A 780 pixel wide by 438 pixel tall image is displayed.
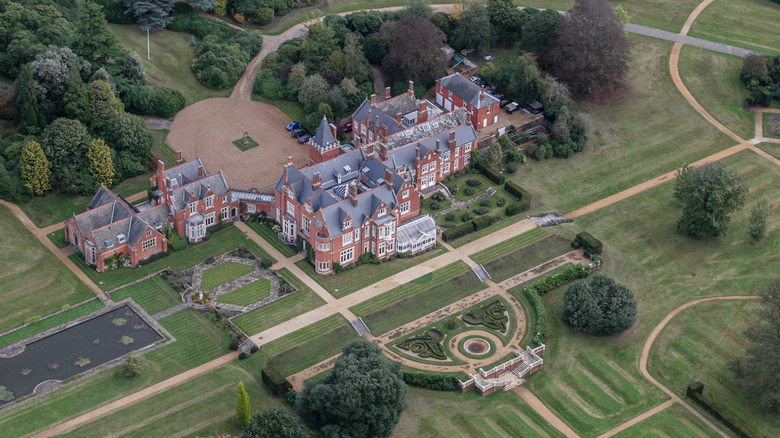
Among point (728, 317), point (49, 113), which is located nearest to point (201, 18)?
point (49, 113)

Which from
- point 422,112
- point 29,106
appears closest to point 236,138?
point 422,112

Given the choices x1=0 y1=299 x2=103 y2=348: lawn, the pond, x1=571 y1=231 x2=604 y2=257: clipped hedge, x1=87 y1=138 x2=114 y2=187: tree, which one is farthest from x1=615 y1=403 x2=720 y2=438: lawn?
x1=87 y1=138 x2=114 y2=187: tree

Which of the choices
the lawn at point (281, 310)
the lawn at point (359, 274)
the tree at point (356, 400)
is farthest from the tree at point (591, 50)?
the tree at point (356, 400)

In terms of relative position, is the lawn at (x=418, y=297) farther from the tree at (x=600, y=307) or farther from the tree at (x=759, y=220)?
the tree at (x=759, y=220)

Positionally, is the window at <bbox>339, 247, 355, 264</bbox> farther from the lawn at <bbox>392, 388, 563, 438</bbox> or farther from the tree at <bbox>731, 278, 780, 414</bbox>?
the tree at <bbox>731, 278, 780, 414</bbox>

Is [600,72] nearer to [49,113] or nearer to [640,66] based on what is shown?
[640,66]
